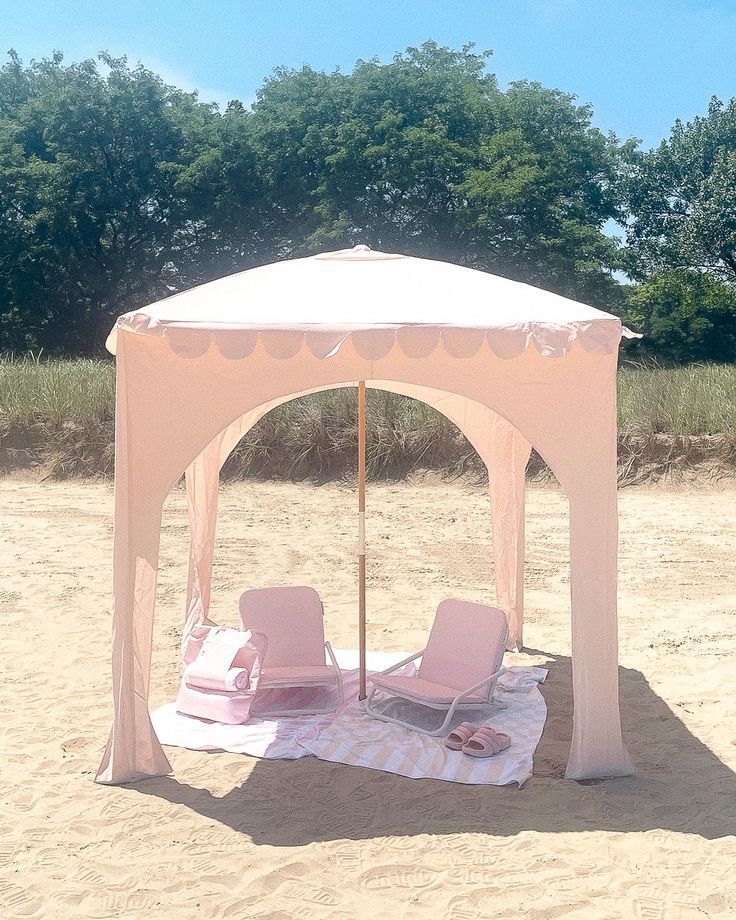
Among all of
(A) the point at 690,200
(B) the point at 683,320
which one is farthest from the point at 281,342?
(A) the point at 690,200

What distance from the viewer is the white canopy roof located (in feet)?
17.2

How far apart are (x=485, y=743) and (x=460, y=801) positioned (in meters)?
0.64

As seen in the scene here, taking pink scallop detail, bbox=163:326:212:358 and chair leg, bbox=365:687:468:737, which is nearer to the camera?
pink scallop detail, bbox=163:326:212:358

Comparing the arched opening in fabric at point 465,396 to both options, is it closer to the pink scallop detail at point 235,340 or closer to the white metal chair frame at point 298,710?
the pink scallop detail at point 235,340

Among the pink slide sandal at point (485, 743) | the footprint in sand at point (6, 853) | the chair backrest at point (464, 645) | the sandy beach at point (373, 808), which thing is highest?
the chair backrest at point (464, 645)

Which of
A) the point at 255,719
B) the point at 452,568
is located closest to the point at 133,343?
the point at 255,719

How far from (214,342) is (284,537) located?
7.68 metres

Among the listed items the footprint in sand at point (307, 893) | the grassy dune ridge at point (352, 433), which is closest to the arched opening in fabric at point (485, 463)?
the footprint in sand at point (307, 893)

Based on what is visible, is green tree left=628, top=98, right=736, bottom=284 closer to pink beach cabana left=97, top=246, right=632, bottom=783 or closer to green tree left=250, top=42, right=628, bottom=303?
green tree left=250, top=42, right=628, bottom=303

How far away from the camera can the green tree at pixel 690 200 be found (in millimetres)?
33125

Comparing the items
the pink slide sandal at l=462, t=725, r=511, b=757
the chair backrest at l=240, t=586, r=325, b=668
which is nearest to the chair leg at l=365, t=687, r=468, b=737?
the pink slide sandal at l=462, t=725, r=511, b=757

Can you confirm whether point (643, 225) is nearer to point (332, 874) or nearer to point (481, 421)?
point (481, 421)

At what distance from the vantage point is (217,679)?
21.8ft

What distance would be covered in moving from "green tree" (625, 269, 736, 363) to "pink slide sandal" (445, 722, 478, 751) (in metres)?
26.7
